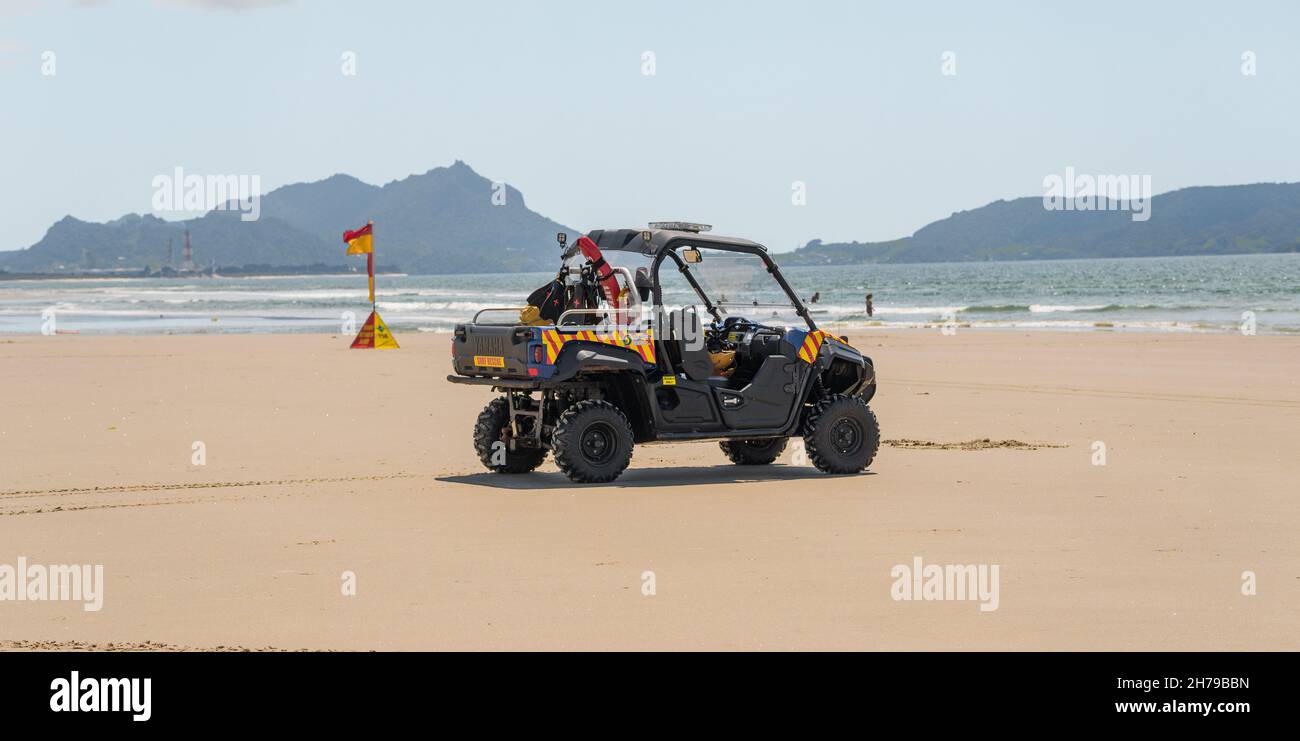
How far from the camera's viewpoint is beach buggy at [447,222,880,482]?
12320mm

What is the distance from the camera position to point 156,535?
998cm

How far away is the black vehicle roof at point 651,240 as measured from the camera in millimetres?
12664

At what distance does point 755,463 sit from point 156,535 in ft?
19.2

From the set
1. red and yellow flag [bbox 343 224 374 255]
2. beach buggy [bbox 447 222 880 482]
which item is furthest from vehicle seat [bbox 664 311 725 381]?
red and yellow flag [bbox 343 224 374 255]

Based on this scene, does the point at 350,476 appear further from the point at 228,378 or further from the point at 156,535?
the point at 228,378

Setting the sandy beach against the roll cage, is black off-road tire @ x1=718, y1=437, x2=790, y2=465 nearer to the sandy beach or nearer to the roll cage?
the sandy beach

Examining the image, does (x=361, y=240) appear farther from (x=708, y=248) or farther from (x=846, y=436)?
(x=846, y=436)

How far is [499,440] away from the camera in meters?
13.2

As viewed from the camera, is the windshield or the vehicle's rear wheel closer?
the vehicle's rear wheel

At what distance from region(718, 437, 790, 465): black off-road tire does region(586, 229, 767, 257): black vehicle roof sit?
1890 millimetres

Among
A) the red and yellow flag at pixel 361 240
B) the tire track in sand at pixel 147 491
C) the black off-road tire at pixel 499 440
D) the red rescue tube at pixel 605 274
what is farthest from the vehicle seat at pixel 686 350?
the red and yellow flag at pixel 361 240

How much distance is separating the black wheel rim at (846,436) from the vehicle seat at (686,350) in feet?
4.00

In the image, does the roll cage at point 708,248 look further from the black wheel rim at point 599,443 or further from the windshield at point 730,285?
the black wheel rim at point 599,443
